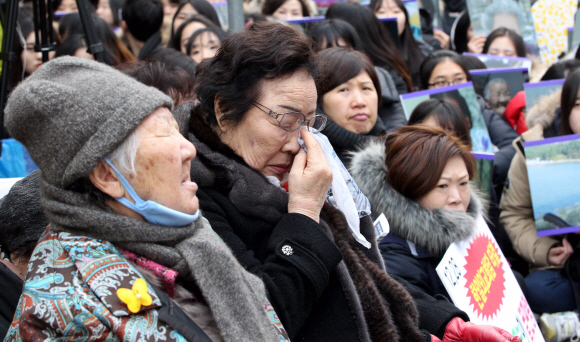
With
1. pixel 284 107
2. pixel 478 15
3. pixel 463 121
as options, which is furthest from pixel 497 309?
pixel 478 15

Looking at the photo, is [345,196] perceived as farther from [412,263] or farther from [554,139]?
[554,139]

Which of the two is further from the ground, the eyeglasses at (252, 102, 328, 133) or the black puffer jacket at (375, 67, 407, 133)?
the eyeglasses at (252, 102, 328, 133)

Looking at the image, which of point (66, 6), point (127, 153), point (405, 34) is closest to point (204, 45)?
point (405, 34)

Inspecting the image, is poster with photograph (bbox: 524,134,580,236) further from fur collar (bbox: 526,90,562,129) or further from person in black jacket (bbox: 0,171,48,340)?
person in black jacket (bbox: 0,171,48,340)

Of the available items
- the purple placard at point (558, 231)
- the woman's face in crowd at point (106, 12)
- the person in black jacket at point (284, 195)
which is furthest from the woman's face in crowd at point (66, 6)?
the purple placard at point (558, 231)

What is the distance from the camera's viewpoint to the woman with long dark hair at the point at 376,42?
5.27 m

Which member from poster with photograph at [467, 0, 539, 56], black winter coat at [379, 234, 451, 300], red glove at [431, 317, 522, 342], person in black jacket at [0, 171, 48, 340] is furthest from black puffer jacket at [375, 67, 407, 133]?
person in black jacket at [0, 171, 48, 340]

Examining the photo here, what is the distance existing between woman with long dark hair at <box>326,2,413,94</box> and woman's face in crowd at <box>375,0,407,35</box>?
75cm

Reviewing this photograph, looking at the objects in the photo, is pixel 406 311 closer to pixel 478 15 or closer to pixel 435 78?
pixel 435 78

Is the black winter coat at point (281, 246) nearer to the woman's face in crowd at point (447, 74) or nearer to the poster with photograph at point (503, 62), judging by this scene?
the woman's face in crowd at point (447, 74)

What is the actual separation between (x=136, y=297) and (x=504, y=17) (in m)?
6.32

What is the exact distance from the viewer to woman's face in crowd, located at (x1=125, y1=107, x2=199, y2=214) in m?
1.72

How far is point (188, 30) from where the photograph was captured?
528 centimetres

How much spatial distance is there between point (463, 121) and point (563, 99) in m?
0.73
